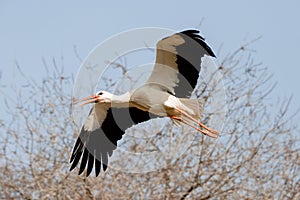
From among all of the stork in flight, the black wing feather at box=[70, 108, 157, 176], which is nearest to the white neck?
the stork in flight

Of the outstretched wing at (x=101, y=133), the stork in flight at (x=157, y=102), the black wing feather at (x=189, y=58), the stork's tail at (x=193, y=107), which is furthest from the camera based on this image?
the outstretched wing at (x=101, y=133)

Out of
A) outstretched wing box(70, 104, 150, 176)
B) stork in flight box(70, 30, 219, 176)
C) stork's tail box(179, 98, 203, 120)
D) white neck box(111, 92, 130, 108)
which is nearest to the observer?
stork in flight box(70, 30, 219, 176)

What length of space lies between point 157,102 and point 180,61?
1.61 feet

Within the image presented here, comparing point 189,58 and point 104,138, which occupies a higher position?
point 189,58

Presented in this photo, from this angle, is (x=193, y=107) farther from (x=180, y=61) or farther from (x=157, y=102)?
(x=180, y=61)

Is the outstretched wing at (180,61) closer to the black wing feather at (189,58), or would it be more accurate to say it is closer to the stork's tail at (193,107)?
the black wing feather at (189,58)

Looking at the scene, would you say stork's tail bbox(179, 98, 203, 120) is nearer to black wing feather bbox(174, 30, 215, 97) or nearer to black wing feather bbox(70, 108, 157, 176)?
black wing feather bbox(174, 30, 215, 97)

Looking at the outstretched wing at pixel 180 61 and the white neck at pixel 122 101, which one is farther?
the white neck at pixel 122 101

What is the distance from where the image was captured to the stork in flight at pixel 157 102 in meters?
10.2

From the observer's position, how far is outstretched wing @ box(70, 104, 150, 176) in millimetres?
11016

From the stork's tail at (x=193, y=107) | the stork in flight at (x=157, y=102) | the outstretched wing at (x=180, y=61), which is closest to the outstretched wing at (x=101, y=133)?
the stork in flight at (x=157, y=102)

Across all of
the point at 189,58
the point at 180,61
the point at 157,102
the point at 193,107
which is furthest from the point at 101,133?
the point at 189,58

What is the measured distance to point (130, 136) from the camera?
44.3ft

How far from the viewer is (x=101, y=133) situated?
36.7 ft
